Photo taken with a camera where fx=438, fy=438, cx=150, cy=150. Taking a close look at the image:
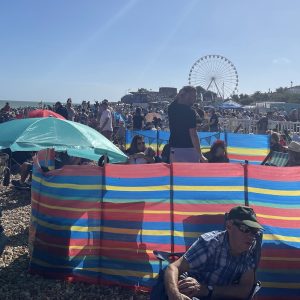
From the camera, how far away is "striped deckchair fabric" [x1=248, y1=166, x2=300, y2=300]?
12.6ft

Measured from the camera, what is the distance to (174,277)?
8.95 ft

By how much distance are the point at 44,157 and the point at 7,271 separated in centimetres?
140

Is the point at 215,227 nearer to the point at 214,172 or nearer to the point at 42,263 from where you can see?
the point at 214,172

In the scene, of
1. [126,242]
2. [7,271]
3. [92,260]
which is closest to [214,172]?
[126,242]

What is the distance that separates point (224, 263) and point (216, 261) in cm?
5

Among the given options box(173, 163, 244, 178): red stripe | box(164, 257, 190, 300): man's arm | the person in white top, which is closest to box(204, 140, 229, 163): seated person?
box(173, 163, 244, 178): red stripe

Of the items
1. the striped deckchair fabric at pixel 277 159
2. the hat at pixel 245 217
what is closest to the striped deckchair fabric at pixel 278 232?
the hat at pixel 245 217

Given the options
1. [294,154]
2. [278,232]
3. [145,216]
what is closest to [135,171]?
[145,216]

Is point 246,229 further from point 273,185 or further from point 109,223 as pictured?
point 109,223

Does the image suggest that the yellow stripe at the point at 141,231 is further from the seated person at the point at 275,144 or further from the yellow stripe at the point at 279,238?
the seated person at the point at 275,144

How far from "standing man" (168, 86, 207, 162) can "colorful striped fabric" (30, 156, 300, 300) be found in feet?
5.99

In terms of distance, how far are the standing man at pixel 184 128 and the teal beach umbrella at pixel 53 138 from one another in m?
0.84

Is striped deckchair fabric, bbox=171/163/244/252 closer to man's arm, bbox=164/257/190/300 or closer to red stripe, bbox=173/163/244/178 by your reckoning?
red stripe, bbox=173/163/244/178

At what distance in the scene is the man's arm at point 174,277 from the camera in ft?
8.69
